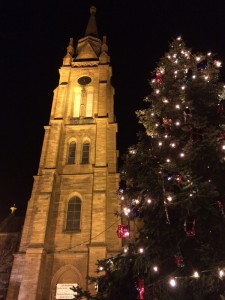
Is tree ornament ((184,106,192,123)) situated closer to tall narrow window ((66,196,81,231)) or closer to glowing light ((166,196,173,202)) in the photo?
glowing light ((166,196,173,202))

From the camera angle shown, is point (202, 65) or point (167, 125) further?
point (202, 65)

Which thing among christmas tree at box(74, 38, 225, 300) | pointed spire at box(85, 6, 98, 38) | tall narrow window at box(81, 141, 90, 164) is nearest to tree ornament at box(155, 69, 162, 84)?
christmas tree at box(74, 38, 225, 300)

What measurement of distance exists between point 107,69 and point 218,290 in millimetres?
26360

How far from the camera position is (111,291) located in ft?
33.8

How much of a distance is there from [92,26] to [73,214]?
28060mm

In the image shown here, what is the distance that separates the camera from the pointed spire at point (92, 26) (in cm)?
4019

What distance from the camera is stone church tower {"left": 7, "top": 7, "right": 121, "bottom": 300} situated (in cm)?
1986

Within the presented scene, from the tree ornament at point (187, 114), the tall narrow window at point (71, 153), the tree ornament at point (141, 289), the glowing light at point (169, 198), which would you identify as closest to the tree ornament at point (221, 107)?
the tree ornament at point (187, 114)

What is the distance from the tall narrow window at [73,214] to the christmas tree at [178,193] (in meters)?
10.9

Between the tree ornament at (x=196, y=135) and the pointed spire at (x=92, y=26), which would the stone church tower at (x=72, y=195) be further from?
the tree ornament at (x=196, y=135)

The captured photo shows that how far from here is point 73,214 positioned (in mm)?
22688

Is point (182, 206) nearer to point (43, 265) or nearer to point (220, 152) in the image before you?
point (220, 152)

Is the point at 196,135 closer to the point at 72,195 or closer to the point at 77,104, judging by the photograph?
the point at 72,195

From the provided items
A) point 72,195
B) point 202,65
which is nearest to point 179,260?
point 202,65
